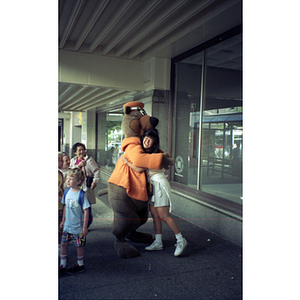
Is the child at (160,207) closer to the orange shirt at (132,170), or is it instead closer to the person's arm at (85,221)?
the orange shirt at (132,170)

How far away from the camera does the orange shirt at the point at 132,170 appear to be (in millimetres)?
1273

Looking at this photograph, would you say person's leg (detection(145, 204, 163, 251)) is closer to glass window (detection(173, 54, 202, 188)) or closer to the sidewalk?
the sidewalk

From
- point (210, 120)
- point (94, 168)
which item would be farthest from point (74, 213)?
point (210, 120)

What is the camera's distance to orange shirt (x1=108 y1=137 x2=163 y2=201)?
1273mm

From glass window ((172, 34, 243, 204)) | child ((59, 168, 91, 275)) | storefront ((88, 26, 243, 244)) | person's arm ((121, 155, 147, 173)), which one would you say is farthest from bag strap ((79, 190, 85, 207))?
glass window ((172, 34, 243, 204))

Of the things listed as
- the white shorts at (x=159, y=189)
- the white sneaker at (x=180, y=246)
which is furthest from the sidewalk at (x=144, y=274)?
the white shorts at (x=159, y=189)

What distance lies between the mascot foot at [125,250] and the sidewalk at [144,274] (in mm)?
27

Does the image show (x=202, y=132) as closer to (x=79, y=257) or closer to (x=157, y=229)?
(x=157, y=229)

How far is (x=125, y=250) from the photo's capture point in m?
1.50

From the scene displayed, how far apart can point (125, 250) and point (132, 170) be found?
0.50 m

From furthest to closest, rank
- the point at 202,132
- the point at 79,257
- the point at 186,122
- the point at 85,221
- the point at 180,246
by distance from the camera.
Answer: the point at 202,132 < the point at 186,122 < the point at 180,246 < the point at 79,257 < the point at 85,221

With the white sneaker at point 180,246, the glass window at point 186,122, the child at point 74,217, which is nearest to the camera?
the child at point 74,217

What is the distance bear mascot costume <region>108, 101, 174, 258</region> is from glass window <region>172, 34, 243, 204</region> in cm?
22
